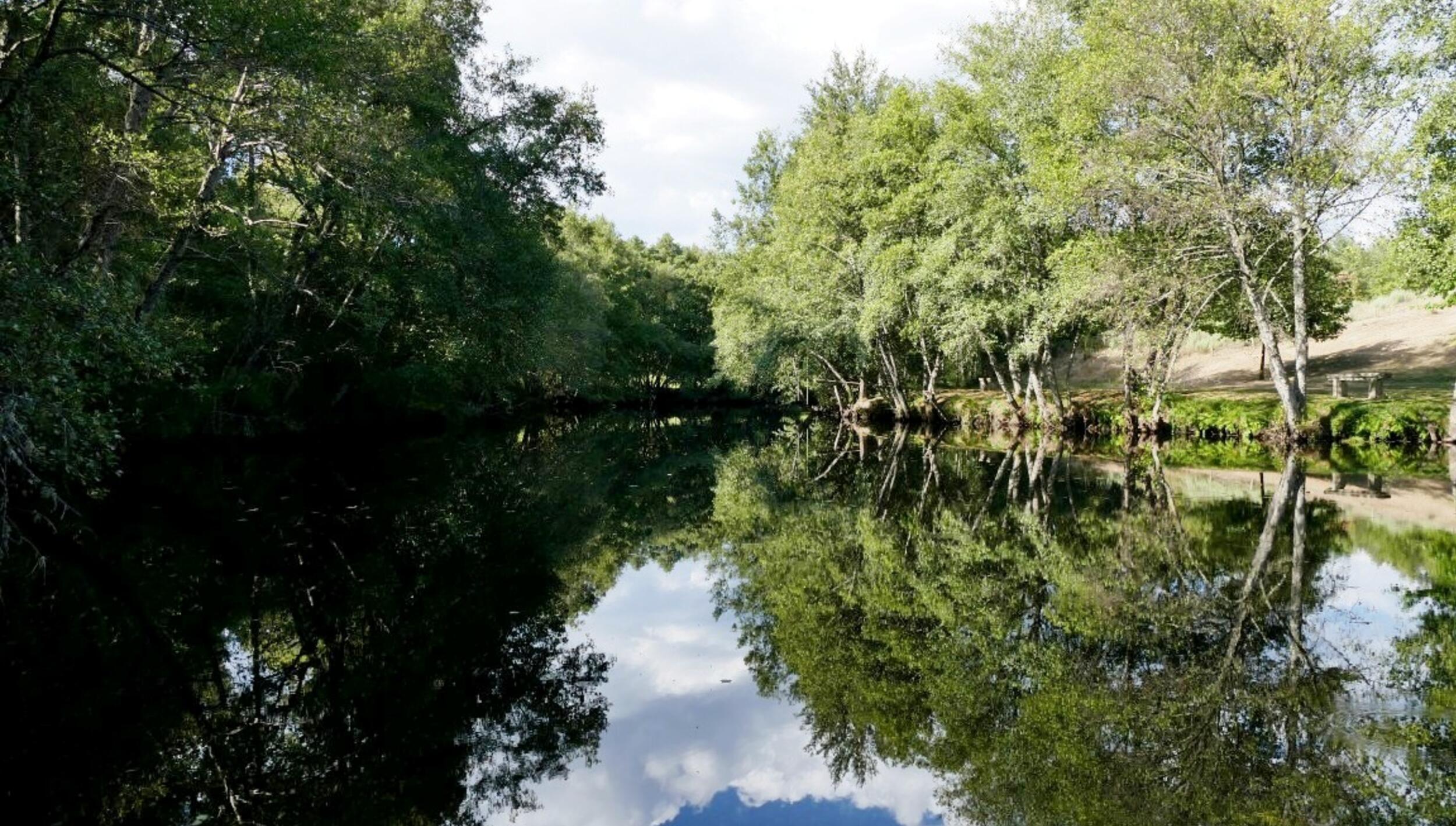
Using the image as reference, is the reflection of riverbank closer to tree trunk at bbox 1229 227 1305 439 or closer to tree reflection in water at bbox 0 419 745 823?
tree trunk at bbox 1229 227 1305 439

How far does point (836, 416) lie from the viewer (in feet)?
188

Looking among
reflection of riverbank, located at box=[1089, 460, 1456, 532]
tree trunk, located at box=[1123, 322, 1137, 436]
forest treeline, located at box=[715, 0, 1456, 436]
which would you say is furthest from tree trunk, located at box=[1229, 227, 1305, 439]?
reflection of riverbank, located at box=[1089, 460, 1456, 532]

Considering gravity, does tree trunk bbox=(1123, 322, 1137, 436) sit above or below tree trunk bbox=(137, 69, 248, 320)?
below

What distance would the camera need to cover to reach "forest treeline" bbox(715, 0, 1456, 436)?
2161 cm

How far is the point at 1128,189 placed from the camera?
2377cm

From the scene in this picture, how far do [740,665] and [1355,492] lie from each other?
598 inches

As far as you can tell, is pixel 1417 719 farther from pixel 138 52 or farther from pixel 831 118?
pixel 831 118

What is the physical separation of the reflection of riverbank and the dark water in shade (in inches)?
6.7

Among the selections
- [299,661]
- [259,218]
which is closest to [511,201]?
[259,218]

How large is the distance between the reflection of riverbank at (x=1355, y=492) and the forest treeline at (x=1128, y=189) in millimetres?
6669

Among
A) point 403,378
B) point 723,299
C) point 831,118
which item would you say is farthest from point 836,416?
point 403,378

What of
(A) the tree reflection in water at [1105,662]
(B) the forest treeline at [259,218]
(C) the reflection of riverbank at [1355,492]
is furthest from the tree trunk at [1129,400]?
(B) the forest treeline at [259,218]

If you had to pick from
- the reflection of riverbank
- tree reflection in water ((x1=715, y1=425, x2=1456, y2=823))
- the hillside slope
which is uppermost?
the hillside slope

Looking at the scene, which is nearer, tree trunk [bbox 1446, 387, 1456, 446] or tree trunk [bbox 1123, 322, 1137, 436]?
tree trunk [bbox 1446, 387, 1456, 446]
